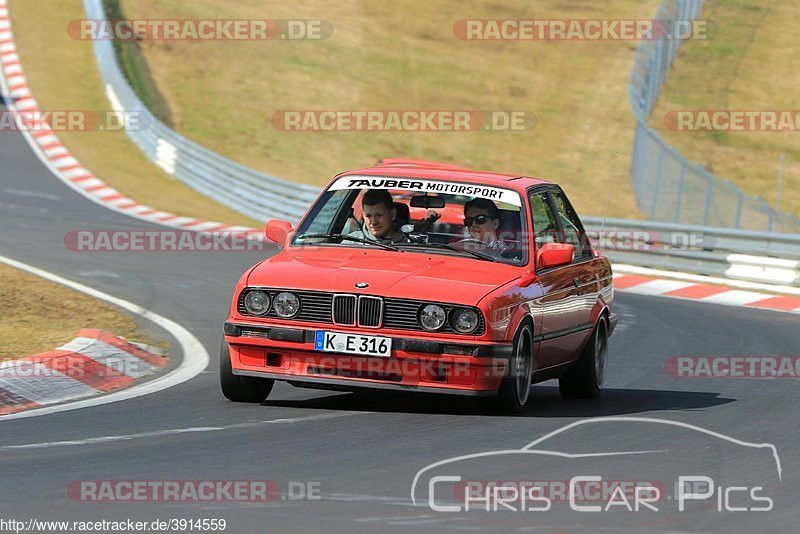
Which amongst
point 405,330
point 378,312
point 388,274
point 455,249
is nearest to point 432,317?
point 405,330

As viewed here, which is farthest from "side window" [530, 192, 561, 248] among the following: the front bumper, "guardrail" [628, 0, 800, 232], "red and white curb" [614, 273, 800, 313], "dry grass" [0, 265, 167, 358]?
"guardrail" [628, 0, 800, 232]

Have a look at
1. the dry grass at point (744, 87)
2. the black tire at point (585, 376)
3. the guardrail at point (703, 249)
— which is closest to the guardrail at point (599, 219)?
the guardrail at point (703, 249)

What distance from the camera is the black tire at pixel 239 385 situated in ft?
31.1

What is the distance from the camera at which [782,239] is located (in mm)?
20812

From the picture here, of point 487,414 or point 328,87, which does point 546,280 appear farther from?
point 328,87

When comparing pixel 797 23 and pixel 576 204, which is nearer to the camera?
pixel 576 204

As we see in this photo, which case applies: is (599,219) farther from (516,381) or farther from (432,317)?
(432,317)

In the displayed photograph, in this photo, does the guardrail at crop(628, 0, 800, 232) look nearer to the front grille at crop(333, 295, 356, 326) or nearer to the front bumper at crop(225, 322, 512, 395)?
the front bumper at crop(225, 322, 512, 395)

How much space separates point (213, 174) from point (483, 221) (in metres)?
19.0

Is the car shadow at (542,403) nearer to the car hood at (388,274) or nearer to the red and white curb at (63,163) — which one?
the car hood at (388,274)

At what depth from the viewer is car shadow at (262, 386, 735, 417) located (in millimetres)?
9633

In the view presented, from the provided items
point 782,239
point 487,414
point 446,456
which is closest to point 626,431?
point 487,414

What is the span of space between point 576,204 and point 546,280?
70.2 ft

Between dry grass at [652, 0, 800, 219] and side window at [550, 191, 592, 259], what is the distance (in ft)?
68.0
